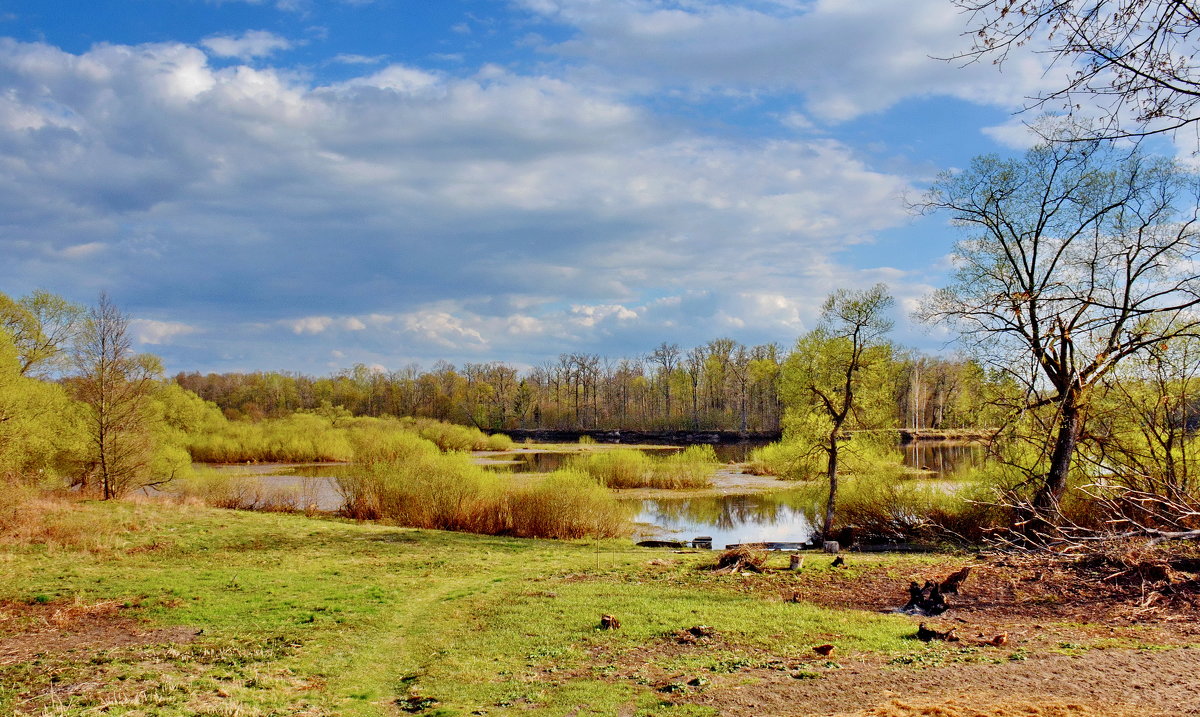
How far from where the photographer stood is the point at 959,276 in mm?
20766

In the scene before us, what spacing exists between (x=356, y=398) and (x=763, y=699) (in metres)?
119

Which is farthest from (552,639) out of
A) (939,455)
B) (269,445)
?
(939,455)

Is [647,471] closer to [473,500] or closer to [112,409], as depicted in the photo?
[473,500]

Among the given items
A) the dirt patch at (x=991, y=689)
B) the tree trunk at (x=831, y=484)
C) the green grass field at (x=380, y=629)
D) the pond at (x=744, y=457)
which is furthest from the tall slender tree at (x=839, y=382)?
the pond at (x=744, y=457)

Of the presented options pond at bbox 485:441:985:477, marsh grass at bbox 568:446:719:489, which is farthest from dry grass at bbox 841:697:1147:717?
pond at bbox 485:441:985:477

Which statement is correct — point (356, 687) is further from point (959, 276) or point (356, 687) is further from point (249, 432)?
point (249, 432)

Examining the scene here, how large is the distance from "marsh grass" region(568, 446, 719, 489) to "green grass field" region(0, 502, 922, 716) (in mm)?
21918

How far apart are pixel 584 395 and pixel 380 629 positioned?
106 meters

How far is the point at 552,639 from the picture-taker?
1066cm

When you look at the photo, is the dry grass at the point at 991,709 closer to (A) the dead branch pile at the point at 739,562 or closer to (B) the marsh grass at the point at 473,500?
(A) the dead branch pile at the point at 739,562

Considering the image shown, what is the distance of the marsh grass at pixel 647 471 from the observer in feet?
136

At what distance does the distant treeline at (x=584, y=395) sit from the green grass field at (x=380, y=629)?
7586 cm

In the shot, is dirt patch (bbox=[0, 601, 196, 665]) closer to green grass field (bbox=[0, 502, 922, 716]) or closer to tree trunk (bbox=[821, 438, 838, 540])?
green grass field (bbox=[0, 502, 922, 716])

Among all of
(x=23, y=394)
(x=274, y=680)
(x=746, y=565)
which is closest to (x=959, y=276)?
(x=746, y=565)
